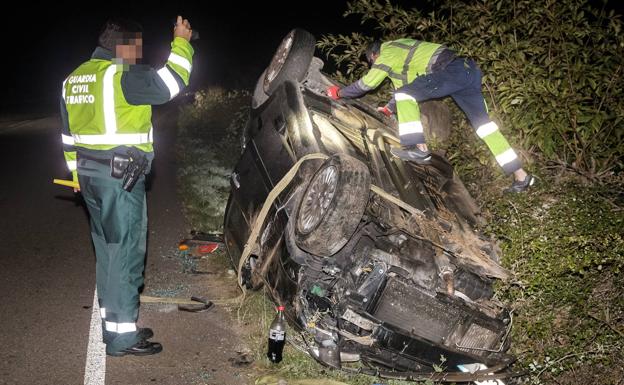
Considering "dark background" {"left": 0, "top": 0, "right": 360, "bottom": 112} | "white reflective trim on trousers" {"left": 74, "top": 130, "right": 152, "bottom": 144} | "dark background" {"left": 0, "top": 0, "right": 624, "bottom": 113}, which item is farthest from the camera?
"dark background" {"left": 0, "top": 0, "right": 360, "bottom": 112}

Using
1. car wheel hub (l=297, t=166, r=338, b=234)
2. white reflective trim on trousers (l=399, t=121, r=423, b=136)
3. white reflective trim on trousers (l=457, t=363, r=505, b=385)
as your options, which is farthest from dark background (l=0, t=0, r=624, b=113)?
white reflective trim on trousers (l=457, t=363, r=505, b=385)

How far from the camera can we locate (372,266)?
123 inches

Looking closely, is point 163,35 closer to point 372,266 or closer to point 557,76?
point 557,76

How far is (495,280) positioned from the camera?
326 cm

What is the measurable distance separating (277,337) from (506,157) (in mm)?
2366

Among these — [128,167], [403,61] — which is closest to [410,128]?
[403,61]

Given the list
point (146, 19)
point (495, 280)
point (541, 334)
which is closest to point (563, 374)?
point (541, 334)

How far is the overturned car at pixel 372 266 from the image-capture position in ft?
9.99

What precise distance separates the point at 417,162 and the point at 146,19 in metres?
38.1

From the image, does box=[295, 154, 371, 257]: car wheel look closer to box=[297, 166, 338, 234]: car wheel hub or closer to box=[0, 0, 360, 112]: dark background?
box=[297, 166, 338, 234]: car wheel hub

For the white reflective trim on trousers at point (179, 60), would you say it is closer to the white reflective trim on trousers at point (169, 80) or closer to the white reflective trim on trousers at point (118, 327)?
the white reflective trim on trousers at point (169, 80)

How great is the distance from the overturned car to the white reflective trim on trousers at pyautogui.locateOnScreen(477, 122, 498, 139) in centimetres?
124

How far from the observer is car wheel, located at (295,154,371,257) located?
2984mm

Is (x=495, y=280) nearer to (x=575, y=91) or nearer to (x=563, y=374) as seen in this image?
(x=563, y=374)
